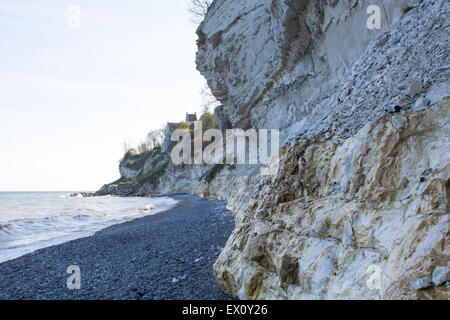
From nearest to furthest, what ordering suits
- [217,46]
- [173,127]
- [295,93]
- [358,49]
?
[358,49], [295,93], [217,46], [173,127]

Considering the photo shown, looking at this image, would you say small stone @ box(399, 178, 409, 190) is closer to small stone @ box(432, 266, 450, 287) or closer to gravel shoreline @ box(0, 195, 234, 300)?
small stone @ box(432, 266, 450, 287)

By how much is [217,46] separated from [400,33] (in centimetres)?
2041

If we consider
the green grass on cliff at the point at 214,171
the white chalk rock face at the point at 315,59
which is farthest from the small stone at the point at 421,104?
the green grass on cliff at the point at 214,171

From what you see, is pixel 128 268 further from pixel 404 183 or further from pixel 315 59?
pixel 315 59

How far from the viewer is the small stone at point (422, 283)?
7.50 feet

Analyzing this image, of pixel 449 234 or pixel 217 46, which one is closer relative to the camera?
pixel 449 234

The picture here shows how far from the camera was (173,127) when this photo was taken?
73.6 m

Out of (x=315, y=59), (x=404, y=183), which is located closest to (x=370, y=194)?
(x=404, y=183)

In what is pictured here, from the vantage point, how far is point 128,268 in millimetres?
7359

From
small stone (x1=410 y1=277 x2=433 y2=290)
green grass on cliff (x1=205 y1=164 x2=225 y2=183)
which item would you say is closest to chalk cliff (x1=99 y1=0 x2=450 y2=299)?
small stone (x1=410 y1=277 x2=433 y2=290)

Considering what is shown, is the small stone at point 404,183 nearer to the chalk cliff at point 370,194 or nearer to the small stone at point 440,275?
the chalk cliff at point 370,194

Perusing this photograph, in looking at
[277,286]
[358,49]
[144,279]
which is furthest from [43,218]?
[358,49]

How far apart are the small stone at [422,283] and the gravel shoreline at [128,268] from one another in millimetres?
A: 3495
